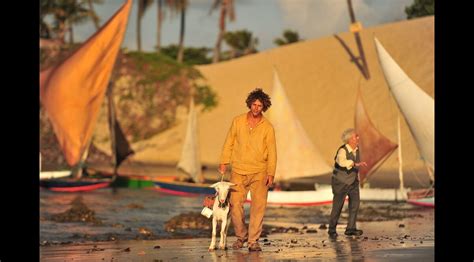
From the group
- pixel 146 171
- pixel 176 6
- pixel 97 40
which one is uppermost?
pixel 176 6

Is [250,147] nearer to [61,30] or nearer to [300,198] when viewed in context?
[300,198]

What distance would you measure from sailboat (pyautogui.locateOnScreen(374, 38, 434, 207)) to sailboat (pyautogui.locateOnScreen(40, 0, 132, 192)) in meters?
8.81

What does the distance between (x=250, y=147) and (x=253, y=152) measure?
0.08 m

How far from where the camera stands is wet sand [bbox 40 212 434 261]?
14.9 m

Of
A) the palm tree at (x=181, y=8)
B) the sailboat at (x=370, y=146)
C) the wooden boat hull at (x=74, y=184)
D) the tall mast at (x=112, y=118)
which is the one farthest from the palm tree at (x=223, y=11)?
the sailboat at (x=370, y=146)

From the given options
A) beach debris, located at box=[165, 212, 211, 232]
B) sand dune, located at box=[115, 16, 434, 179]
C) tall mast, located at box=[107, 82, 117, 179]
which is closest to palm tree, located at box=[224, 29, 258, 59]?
sand dune, located at box=[115, 16, 434, 179]

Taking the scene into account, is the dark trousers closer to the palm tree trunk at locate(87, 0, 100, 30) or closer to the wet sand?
the wet sand

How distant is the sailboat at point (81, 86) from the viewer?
3931cm

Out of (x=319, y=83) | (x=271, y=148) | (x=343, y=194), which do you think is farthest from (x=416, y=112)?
(x=319, y=83)

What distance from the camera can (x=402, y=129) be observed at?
→ 74250 mm
